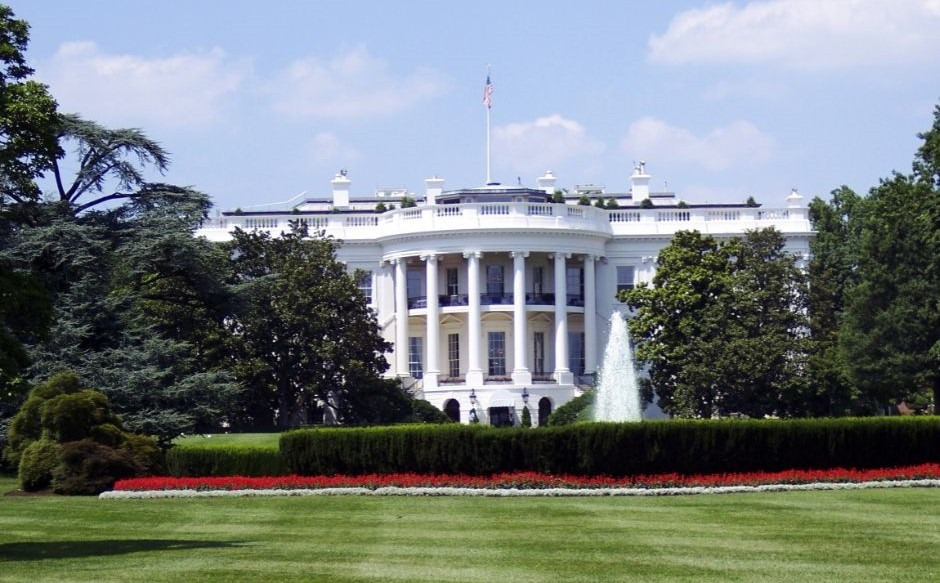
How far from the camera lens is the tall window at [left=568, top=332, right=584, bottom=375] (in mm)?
85500

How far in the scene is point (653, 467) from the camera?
36250mm

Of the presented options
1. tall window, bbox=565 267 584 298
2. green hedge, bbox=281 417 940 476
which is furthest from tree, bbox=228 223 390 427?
green hedge, bbox=281 417 940 476

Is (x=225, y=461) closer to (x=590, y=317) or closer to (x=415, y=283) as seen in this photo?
(x=590, y=317)

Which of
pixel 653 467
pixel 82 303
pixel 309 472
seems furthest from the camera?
pixel 82 303

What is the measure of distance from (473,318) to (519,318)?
219 centimetres

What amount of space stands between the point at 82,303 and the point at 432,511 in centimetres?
2113

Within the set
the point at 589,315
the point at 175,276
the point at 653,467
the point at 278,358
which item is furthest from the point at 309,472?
the point at 589,315

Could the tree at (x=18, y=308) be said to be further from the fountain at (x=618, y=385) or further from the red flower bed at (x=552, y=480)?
the fountain at (x=618, y=385)

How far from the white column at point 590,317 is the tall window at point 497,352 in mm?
4018

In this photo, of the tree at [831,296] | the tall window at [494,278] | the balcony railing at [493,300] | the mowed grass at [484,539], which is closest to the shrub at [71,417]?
the mowed grass at [484,539]

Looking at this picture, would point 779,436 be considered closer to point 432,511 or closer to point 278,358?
point 432,511

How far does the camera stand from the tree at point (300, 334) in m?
69.6

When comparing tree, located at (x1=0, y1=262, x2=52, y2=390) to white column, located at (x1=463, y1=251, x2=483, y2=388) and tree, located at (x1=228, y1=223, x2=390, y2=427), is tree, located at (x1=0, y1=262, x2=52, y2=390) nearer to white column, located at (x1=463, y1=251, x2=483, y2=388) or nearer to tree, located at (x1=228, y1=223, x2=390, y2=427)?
tree, located at (x1=228, y1=223, x2=390, y2=427)

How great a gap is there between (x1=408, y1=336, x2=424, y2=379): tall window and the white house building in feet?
0.23
